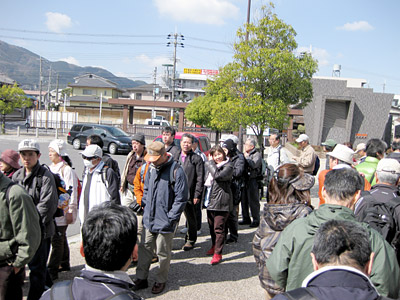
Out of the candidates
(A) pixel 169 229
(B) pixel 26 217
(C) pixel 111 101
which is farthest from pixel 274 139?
(C) pixel 111 101

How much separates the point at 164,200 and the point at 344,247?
9.12 ft

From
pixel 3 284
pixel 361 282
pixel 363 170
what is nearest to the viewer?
pixel 361 282

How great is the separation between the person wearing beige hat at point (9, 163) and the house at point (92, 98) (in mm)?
46845

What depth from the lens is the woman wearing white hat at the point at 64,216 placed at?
423cm

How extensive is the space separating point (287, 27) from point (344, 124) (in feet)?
68.1

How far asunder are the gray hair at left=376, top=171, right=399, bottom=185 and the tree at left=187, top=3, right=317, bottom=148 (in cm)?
707

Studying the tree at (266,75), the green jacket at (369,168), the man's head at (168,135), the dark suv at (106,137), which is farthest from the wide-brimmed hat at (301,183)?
the dark suv at (106,137)

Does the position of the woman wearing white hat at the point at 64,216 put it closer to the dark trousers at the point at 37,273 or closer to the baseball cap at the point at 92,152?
the baseball cap at the point at 92,152

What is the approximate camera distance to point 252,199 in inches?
278

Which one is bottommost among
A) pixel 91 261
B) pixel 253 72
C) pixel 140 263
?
pixel 140 263

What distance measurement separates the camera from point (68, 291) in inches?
58.3

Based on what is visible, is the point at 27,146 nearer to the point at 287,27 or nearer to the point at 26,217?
the point at 26,217

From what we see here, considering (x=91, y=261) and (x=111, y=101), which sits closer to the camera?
(x=91, y=261)

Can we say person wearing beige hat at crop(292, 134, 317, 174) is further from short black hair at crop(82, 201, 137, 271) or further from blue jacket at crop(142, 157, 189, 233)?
short black hair at crop(82, 201, 137, 271)
